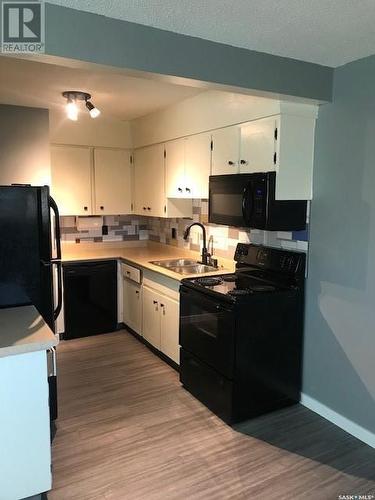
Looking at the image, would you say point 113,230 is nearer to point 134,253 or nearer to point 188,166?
point 134,253

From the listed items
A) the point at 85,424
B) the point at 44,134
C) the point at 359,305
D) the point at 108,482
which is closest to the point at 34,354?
the point at 108,482

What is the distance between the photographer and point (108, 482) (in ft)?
6.95

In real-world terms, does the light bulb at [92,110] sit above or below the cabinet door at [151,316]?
above

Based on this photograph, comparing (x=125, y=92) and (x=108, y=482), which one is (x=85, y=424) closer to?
(x=108, y=482)

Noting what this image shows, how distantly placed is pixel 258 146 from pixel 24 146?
221 cm

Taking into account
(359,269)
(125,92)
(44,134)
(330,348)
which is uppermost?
(125,92)

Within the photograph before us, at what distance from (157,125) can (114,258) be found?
1433 mm

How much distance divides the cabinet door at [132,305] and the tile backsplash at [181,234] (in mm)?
708

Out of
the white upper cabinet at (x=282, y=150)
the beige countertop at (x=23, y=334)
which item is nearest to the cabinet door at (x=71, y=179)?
the white upper cabinet at (x=282, y=150)

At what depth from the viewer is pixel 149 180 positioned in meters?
4.22

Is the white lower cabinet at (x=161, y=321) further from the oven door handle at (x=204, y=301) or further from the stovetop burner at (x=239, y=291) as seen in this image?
the stovetop burner at (x=239, y=291)

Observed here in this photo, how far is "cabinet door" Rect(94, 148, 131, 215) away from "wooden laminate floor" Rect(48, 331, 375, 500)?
78.2 inches

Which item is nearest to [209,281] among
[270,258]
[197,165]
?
[270,258]

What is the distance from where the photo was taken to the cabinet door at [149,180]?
13.1 feet
